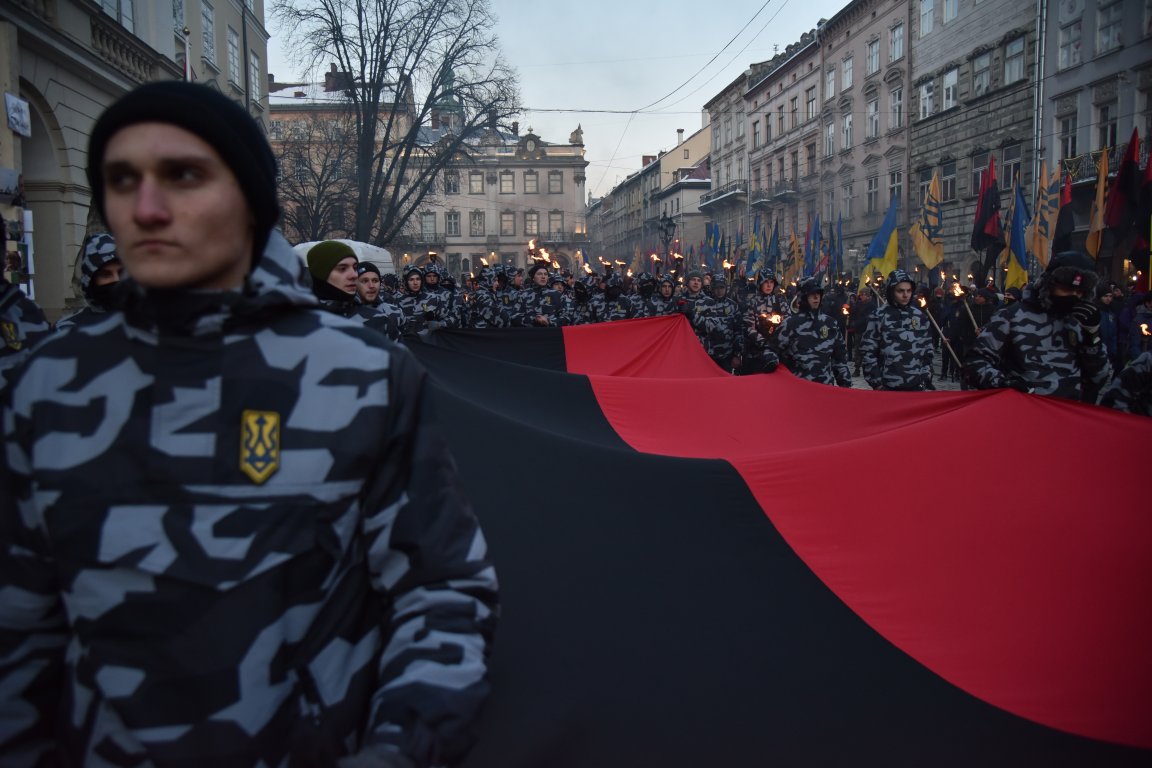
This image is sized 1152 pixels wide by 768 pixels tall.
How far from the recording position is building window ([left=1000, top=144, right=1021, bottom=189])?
102ft

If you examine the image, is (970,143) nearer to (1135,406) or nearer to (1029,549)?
(1135,406)

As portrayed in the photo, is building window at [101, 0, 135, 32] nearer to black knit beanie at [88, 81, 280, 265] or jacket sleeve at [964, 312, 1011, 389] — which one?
jacket sleeve at [964, 312, 1011, 389]

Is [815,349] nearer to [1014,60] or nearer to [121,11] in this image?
[121,11]

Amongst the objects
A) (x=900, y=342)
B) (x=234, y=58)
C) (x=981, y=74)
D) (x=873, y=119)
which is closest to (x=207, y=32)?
(x=234, y=58)

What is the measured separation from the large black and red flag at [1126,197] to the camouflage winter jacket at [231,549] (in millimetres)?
16267

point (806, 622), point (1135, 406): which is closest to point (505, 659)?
point (806, 622)

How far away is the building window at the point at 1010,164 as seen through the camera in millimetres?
31109

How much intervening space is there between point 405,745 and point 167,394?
2.20 feet

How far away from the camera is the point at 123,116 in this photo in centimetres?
146

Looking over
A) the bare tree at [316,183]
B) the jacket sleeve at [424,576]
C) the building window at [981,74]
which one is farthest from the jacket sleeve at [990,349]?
the building window at [981,74]

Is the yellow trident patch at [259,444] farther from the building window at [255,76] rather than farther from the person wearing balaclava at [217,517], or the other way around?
the building window at [255,76]

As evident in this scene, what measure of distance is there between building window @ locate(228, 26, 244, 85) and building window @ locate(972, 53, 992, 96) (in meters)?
26.3

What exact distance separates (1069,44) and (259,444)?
110 ft

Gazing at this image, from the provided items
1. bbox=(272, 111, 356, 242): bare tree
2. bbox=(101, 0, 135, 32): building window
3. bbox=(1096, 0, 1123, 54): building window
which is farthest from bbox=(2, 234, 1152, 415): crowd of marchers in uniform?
bbox=(272, 111, 356, 242): bare tree
